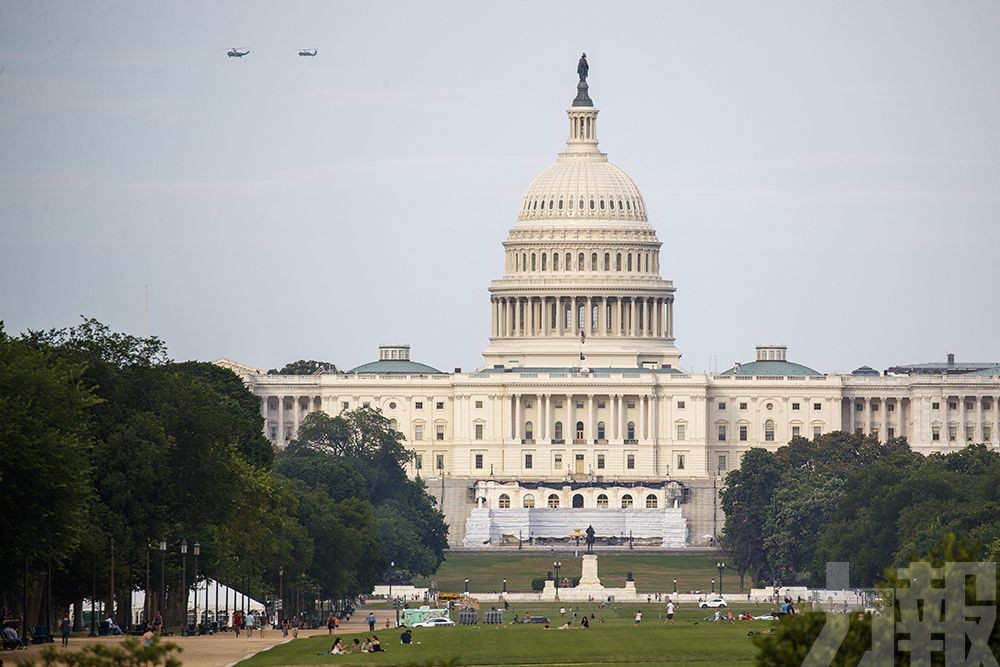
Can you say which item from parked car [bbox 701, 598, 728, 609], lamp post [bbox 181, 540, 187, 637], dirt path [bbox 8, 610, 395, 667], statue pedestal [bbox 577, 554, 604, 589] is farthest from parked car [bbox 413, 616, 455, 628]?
statue pedestal [bbox 577, 554, 604, 589]

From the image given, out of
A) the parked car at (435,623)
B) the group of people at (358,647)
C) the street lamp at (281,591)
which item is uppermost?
the street lamp at (281,591)

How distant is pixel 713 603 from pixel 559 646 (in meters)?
55.5

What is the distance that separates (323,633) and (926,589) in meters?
62.1

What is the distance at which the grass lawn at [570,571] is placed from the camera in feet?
532

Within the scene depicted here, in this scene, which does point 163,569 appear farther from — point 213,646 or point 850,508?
point 850,508

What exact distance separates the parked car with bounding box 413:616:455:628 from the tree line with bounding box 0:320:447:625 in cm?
579

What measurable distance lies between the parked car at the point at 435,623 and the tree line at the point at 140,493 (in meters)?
5.79

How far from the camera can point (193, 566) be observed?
3829 inches

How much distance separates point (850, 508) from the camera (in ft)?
469

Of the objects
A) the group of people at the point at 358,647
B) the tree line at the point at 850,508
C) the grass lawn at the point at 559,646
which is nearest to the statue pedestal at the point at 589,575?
the tree line at the point at 850,508

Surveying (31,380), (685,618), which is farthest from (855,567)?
(31,380)

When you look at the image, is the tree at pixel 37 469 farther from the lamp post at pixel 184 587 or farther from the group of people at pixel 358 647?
the lamp post at pixel 184 587

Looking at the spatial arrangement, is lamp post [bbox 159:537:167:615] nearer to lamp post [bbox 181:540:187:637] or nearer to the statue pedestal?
lamp post [bbox 181:540:187:637]

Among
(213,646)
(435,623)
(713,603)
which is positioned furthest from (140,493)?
(713,603)
